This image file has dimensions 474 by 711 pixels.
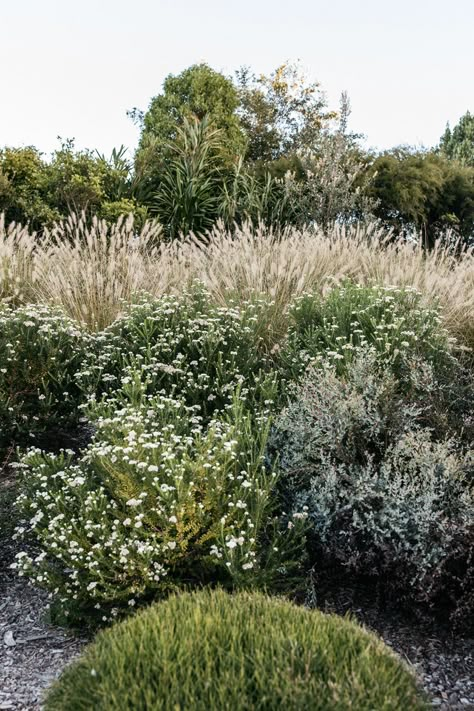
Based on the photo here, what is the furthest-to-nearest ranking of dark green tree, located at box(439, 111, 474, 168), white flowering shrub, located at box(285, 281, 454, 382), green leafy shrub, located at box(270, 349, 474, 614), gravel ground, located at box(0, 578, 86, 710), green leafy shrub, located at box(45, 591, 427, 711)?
dark green tree, located at box(439, 111, 474, 168), white flowering shrub, located at box(285, 281, 454, 382), green leafy shrub, located at box(270, 349, 474, 614), gravel ground, located at box(0, 578, 86, 710), green leafy shrub, located at box(45, 591, 427, 711)

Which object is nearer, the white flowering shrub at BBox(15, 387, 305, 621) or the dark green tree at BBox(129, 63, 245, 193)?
the white flowering shrub at BBox(15, 387, 305, 621)

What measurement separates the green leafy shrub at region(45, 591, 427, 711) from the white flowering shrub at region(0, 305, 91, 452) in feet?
8.93

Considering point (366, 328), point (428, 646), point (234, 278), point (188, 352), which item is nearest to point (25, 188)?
point (234, 278)

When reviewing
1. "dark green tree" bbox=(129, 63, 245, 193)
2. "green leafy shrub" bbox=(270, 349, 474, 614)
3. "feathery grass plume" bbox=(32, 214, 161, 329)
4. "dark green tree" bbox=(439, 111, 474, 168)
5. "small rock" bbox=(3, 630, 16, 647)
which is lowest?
"small rock" bbox=(3, 630, 16, 647)

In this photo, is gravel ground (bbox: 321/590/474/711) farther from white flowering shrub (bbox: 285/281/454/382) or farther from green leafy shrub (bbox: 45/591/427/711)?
white flowering shrub (bbox: 285/281/454/382)

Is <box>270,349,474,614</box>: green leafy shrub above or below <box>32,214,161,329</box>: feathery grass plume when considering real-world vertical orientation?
below

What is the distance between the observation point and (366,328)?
5352 millimetres

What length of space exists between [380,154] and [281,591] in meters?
17.9

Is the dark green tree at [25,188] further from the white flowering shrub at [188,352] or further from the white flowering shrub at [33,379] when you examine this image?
the white flowering shrub at [33,379]

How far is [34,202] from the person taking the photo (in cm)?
1312

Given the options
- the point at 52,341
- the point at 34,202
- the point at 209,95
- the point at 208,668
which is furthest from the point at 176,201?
the point at 208,668

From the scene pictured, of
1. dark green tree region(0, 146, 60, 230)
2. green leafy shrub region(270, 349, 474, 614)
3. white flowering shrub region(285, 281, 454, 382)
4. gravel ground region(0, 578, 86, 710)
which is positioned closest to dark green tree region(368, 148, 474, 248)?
dark green tree region(0, 146, 60, 230)

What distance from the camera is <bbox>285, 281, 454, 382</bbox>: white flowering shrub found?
4.92 meters

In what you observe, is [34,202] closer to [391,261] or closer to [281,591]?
[391,261]
